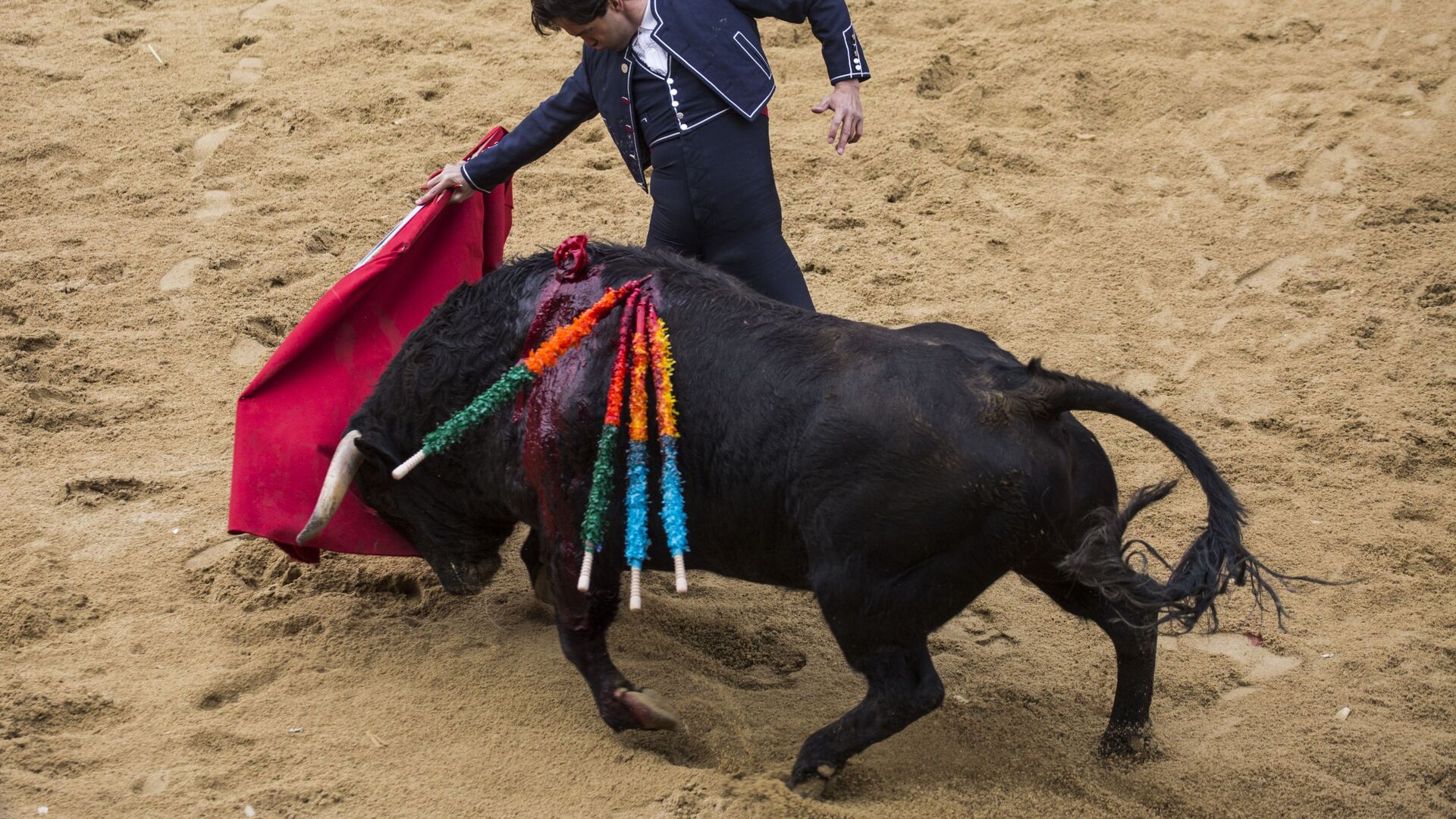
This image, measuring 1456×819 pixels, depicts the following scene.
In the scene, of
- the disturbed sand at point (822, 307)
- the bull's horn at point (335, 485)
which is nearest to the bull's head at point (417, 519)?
the bull's horn at point (335, 485)

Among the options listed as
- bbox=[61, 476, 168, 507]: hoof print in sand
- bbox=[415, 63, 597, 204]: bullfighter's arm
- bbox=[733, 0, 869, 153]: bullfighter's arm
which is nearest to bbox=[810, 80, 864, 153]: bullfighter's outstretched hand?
bbox=[733, 0, 869, 153]: bullfighter's arm

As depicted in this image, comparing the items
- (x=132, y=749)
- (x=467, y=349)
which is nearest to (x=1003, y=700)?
(x=467, y=349)

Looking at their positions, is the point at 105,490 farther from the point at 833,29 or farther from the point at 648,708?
the point at 833,29

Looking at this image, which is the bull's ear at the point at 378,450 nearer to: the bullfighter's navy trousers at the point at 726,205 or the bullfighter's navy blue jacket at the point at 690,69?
the bullfighter's navy blue jacket at the point at 690,69

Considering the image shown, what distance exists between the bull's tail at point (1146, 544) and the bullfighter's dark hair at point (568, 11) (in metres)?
1.48

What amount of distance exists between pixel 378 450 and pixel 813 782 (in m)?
1.44

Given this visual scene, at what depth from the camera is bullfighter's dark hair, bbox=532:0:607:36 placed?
335 centimetres

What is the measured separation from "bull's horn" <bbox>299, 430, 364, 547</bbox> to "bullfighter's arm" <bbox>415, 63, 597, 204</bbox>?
0.79m

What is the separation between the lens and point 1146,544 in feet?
9.43

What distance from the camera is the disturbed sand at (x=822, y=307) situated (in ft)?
11.0

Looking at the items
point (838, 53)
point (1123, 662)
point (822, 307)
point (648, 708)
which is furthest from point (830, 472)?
point (822, 307)

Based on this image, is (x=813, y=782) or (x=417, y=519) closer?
(x=813, y=782)

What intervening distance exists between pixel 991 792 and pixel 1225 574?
2.57 feet

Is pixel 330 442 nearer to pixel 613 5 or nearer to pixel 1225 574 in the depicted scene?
pixel 613 5
